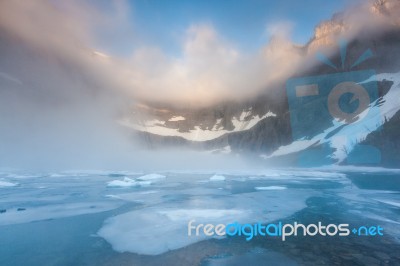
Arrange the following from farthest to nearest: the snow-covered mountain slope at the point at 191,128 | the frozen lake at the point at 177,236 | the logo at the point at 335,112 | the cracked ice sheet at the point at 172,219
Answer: the snow-covered mountain slope at the point at 191,128 < the logo at the point at 335,112 < the cracked ice sheet at the point at 172,219 < the frozen lake at the point at 177,236

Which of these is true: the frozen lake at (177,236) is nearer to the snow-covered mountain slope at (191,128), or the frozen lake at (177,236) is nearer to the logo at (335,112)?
the logo at (335,112)

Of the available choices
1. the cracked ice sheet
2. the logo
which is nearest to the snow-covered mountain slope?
the logo

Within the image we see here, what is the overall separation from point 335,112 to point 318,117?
7.72 m

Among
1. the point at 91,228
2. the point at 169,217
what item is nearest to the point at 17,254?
the point at 91,228

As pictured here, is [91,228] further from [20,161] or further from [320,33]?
[320,33]

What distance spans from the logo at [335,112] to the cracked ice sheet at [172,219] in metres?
71.1

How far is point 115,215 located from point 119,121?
177 m

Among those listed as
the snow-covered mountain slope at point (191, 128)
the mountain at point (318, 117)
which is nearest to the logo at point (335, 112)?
the mountain at point (318, 117)

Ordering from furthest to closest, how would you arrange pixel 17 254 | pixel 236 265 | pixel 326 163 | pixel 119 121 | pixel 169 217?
pixel 119 121 < pixel 326 163 < pixel 169 217 < pixel 17 254 < pixel 236 265

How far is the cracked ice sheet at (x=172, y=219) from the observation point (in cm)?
1104

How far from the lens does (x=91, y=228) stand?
531 inches

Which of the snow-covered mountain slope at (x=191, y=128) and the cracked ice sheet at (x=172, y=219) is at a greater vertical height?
the snow-covered mountain slope at (x=191, y=128)

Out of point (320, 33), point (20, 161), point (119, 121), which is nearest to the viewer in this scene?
point (20, 161)

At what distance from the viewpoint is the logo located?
276ft
